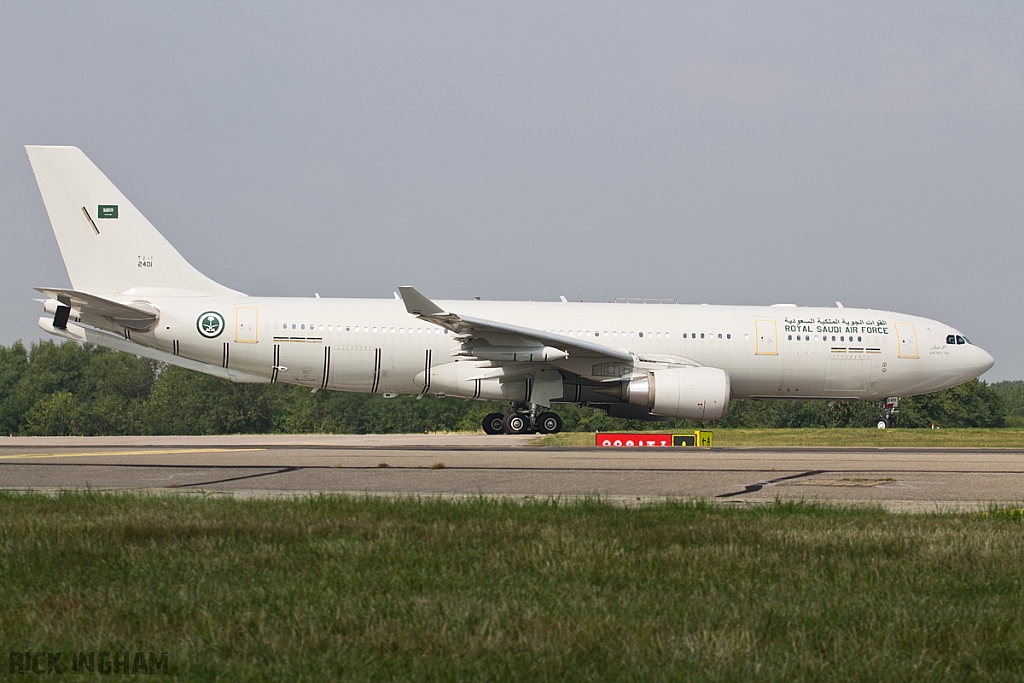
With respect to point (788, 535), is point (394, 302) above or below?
above

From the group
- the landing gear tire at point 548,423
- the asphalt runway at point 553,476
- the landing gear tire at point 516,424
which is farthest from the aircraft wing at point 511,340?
the asphalt runway at point 553,476

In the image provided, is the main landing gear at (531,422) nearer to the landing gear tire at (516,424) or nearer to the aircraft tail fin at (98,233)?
the landing gear tire at (516,424)

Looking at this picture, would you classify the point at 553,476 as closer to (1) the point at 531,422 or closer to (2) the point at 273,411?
(1) the point at 531,422

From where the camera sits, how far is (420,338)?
24.7 meters

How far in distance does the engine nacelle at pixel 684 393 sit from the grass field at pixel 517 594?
48.5 feet

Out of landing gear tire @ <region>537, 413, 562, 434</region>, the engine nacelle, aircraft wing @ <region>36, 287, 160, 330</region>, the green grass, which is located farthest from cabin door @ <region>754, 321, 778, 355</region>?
aircraft wing @ <region>36, 287, 160, 330</region>

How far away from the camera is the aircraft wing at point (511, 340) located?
877 inches

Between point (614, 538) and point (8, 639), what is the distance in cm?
392

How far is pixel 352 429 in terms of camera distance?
212 feet

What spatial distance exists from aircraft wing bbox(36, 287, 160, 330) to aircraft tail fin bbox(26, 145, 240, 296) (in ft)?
3.23

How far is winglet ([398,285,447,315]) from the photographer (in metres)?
21.3

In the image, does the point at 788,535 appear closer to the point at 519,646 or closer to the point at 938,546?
the point at 938,546

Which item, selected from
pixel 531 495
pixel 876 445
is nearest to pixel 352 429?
pixel 876 445

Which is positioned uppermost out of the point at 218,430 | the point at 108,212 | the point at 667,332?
the point at 108,212
